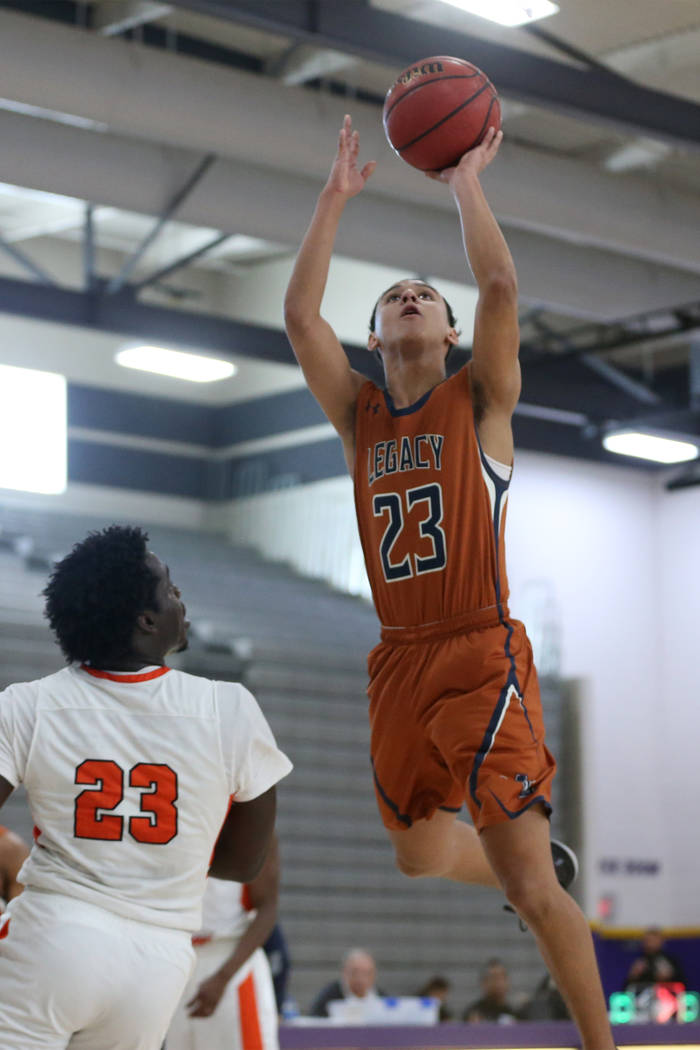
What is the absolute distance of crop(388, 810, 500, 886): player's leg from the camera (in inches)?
159

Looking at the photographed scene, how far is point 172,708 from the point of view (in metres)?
2.94

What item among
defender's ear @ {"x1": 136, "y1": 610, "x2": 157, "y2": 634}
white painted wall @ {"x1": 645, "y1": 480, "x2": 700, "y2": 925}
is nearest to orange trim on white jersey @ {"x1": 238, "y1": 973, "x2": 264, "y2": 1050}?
defender's ear @ {"x1": 136, "y1": 610, "x2": 157, "y2": 634}

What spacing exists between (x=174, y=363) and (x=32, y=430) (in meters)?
3.34

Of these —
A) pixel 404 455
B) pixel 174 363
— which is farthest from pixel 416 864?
pixel 174 363

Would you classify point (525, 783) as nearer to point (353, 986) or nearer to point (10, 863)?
point (10, 863)

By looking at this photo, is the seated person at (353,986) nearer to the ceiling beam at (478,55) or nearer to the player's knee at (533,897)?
the ceiling beam at (478,55)

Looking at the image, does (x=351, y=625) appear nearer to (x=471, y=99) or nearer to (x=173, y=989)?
(x=471, y=99)

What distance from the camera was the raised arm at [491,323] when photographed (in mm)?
3832

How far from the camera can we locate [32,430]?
1769 centimetres

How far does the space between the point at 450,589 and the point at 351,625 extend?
1298cm

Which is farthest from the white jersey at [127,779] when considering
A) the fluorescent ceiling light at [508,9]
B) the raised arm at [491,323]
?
the fluorescent ceiling light at [508,9]

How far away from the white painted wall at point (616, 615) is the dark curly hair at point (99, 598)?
14.3 metres

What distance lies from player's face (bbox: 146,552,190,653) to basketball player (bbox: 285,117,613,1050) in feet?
2.98

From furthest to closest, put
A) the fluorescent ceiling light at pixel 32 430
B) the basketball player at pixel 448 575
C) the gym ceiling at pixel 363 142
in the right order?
1. the fluorescent ceiling light at pixel 32 430
2. the gym ceiling at pixel 363 142
3. the basketball player at pixel 448 575
